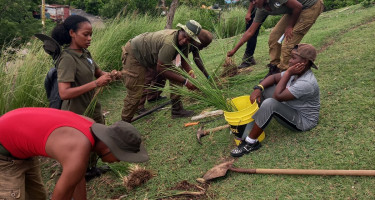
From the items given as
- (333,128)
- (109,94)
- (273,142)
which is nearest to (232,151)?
(273,142)

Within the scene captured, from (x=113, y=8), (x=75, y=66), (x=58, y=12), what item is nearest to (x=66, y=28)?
(x=75, y=66)

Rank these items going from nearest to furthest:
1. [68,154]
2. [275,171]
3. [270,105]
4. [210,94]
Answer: [68,154]
[275,171]
[270,105]
[210,94]

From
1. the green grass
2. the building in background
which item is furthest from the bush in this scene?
the building in background

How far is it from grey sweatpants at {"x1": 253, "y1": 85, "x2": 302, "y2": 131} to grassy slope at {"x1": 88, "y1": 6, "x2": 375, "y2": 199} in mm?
171

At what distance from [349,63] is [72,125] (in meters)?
3.97

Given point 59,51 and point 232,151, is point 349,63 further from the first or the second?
point 59,51

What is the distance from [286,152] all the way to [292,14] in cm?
194

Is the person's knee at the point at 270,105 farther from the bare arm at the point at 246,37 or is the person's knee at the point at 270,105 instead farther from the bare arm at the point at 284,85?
the bare arm at the point at 246,37

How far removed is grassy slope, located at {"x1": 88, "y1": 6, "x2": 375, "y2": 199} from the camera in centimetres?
266

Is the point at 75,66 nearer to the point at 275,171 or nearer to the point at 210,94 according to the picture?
the point at 210,94

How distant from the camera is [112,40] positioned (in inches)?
274

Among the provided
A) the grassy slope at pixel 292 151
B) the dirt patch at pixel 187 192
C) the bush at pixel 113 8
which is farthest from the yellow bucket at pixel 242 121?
the bush at pixel 113 8

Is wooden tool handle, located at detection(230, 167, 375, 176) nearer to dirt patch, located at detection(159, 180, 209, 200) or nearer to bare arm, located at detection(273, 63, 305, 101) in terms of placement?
dirt patch, located at detection(159, 180, 209, 200)

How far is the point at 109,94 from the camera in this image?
21.3 feet
